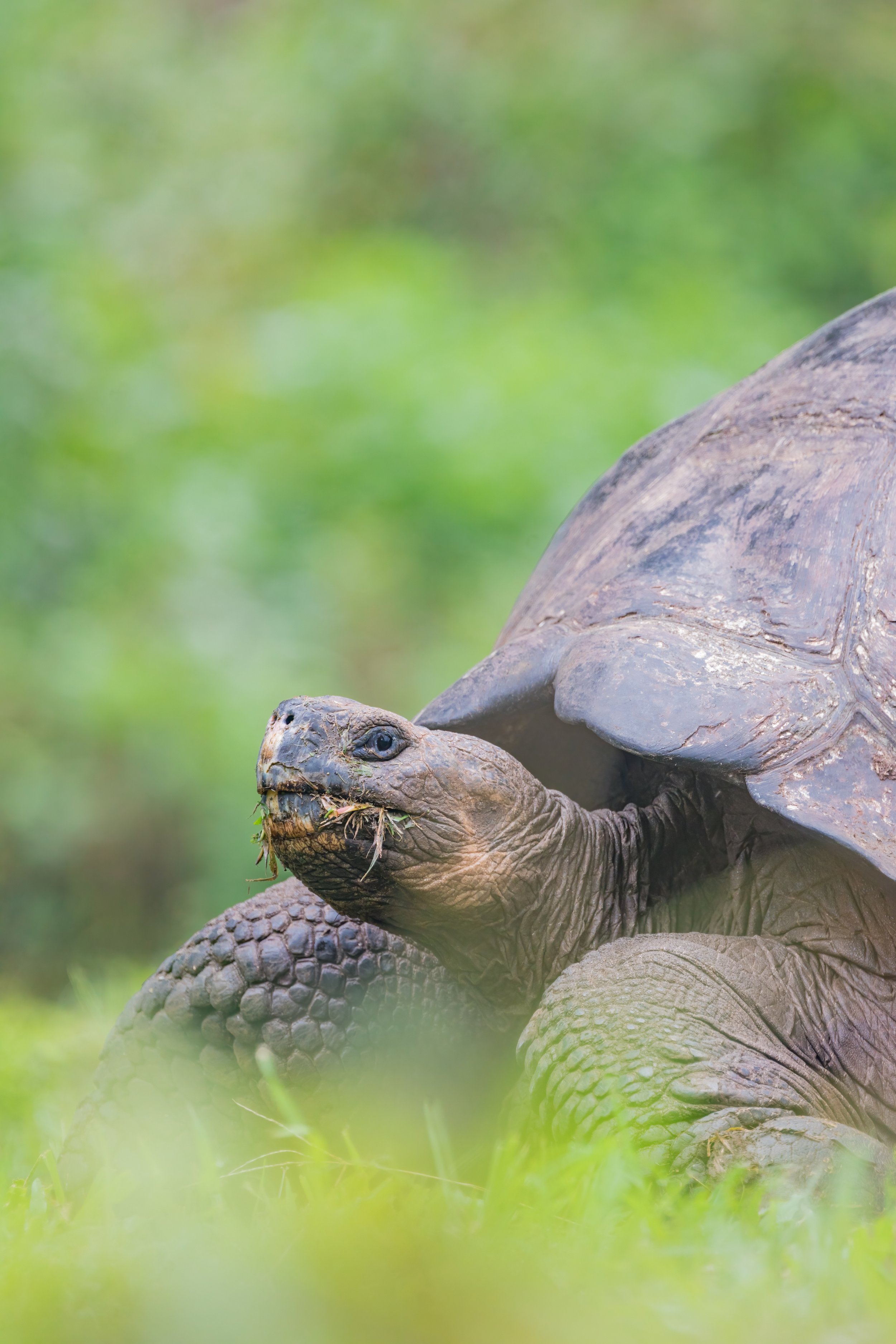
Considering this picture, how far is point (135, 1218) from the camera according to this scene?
1.67 meters

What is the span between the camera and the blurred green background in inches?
235

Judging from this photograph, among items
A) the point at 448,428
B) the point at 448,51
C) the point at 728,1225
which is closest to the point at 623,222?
the point at 448,51

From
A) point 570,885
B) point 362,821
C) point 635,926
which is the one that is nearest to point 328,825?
point 362,821

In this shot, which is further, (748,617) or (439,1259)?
(748,617)

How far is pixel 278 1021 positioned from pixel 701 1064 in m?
0.91

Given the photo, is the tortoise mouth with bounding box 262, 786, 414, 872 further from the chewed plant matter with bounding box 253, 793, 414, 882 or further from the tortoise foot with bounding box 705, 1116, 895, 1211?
the tortoise foot with bounding box 705, 1116, 895, 1211

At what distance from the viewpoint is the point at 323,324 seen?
8.46 m

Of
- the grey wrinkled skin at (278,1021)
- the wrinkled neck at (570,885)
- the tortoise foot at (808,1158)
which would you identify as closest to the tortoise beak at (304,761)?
the wrinkled neck at (570,885)

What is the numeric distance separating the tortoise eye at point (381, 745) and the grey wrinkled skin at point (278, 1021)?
426 millimetres

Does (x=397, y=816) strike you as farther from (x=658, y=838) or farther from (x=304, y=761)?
(x=658, y=838)

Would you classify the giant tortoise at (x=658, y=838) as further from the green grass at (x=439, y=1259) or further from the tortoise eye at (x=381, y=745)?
the green grass at (x=439, y=1259)

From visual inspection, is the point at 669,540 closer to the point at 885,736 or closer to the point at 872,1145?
the point at 885,736

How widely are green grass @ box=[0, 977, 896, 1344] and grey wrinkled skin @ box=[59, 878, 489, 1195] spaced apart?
1.89 ft

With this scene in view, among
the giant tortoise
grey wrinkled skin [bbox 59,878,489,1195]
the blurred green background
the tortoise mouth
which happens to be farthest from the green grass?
the blurred green background
